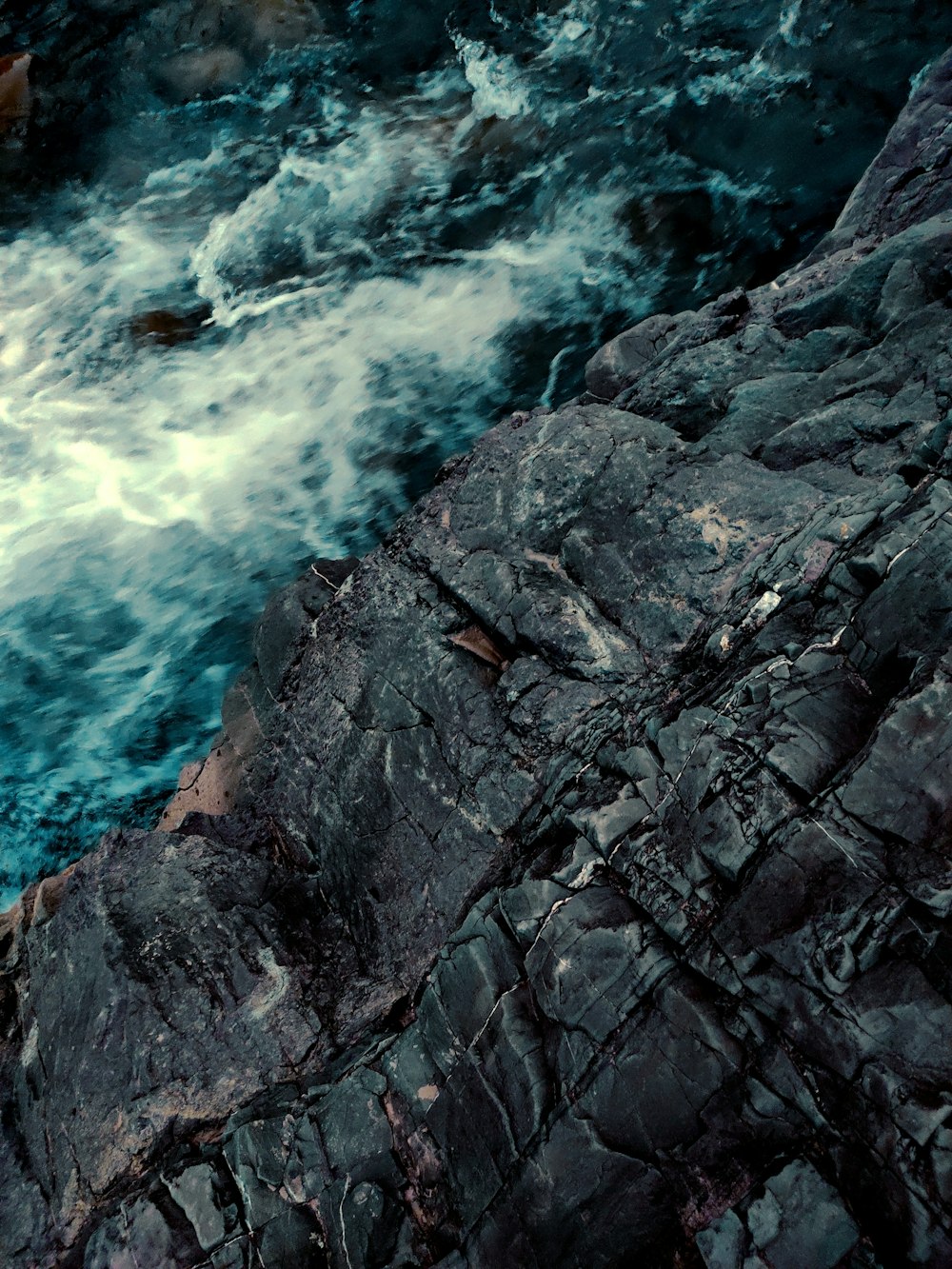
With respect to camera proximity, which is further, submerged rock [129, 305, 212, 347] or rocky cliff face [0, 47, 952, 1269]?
submerged rock [129, 305, 212, 347]

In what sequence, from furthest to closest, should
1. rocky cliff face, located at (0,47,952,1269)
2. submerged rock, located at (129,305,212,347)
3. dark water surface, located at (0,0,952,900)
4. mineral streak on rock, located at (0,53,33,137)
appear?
mineral streak on rock, located at (0,53,33,137), submerged rock, located at (129,305,212,347), dark water surface, located at (0,0,952,900), rocky cliff face, located at (0,47,952,1269)

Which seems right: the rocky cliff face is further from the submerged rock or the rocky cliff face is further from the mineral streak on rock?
the mineral streak on rock

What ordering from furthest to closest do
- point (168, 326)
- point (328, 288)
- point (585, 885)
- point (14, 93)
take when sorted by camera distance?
point (14, 93)
point (168, 326)
point (328, 288)
point (585, 885)

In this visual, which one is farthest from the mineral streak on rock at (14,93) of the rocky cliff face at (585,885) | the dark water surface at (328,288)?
the rocky cliff face at (585,885)

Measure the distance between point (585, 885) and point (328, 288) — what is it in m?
11.8

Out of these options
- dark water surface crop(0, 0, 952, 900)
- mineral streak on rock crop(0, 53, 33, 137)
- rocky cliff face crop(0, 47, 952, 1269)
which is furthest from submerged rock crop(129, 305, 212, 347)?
rocky cliff face crop(0, 47, 952, 1269)

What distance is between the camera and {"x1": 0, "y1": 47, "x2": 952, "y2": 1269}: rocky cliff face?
13.3ft

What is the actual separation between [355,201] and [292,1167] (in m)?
14.4

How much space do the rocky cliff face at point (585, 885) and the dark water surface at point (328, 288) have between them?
12.5 feet

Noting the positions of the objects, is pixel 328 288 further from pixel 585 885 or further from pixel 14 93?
pixel 585 885

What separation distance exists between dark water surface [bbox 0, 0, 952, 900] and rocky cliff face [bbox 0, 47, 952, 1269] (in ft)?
12.5

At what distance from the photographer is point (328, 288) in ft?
46.7

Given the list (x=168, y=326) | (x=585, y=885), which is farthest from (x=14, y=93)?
(x=585, y=885)

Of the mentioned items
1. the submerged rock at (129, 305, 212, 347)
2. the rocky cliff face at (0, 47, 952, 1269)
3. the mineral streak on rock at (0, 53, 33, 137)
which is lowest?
the rocky cliff face at (0, 47, 952, 1269)
